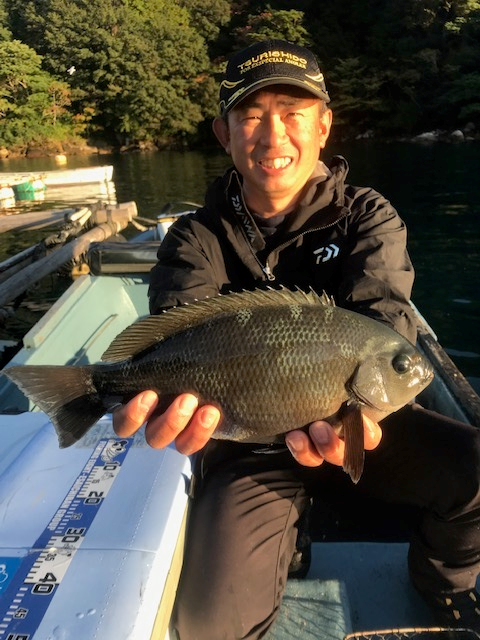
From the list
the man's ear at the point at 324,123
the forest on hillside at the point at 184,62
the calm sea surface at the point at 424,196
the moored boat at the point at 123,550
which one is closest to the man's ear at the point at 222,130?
the man's ear at the point at 324,123

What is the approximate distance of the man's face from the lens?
2.72 m

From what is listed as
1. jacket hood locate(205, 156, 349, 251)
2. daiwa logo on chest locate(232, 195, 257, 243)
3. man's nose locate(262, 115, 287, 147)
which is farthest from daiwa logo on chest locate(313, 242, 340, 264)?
man's nose locate(262, 115, 287, 147)

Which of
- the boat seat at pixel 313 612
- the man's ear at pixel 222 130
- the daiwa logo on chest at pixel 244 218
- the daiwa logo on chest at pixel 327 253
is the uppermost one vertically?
the man's ear at pixel 222 130

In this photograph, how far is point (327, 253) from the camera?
286cm

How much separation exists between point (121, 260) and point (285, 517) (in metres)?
4.14

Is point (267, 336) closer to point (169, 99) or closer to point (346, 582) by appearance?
point (346, 582)

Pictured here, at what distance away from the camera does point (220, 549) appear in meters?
2.45

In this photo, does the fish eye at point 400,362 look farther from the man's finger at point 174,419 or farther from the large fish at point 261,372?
the man's finger at point 174,419

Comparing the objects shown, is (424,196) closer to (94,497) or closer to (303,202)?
(303,202)

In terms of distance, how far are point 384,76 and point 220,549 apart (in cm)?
4523

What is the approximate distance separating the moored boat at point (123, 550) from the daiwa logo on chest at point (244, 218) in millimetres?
1221

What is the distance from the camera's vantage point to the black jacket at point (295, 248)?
2.71 m

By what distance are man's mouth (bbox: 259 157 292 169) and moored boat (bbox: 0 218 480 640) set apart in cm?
151

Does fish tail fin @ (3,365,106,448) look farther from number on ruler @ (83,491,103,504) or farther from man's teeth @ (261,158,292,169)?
man's teeth @ (261,158,292,169)
